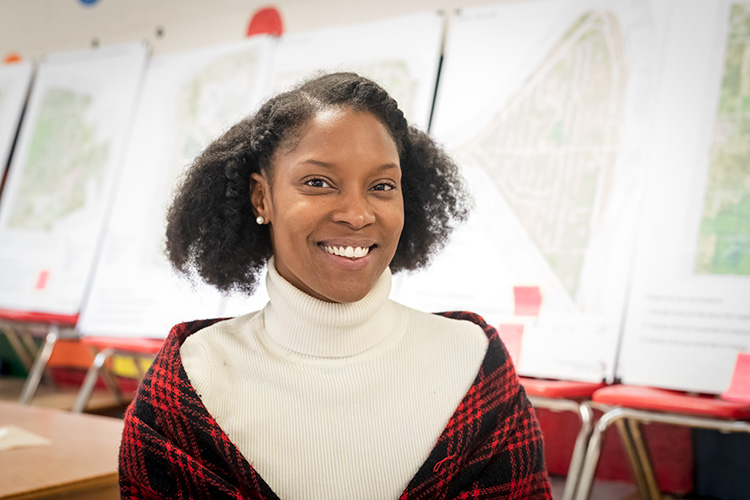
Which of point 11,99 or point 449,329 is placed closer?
point 449,329

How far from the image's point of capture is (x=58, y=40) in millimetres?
4645

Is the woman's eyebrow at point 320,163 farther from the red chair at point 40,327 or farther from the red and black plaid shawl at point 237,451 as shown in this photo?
the red chair at point 40,327

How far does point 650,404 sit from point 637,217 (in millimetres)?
682

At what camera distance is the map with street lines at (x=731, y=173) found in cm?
222

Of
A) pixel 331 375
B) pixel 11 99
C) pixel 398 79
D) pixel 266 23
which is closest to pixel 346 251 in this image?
pixel 331 375

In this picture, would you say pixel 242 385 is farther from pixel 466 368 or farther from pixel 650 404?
pixel 650 404

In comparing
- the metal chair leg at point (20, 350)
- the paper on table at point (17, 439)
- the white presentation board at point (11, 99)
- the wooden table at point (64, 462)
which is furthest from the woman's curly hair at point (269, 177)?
the white presentation board at point (11, 99)

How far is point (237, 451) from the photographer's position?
1006 mm

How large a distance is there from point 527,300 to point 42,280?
2516mm

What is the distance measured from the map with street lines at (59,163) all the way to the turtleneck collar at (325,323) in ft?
9.57

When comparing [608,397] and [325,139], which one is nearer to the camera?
[325,139]

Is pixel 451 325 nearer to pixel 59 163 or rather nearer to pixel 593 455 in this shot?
pixel 593 455

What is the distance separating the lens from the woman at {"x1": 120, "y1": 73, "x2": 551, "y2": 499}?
103 cm

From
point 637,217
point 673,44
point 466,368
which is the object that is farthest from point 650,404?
point 673,44
